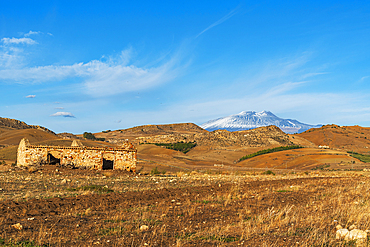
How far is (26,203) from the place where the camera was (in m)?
9.88

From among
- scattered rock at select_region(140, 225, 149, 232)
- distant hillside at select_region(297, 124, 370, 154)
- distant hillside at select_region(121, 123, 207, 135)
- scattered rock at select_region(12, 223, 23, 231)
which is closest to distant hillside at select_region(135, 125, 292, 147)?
distant hillside at select_region(297, 124, 370, 154)

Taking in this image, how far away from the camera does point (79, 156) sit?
86.6 feet

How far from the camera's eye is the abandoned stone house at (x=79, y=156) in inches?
1011

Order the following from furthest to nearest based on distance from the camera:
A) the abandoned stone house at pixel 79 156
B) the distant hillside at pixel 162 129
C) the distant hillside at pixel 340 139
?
the distant hillside at pixel 162 129
the distant hillside at pixel 340 139
the abandoned stone house at pixel 79 156

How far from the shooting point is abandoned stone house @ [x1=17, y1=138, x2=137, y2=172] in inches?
1011

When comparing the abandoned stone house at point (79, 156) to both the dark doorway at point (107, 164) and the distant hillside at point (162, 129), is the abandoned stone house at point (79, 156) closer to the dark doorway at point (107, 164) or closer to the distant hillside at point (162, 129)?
the dark doorway at point (107, 164)

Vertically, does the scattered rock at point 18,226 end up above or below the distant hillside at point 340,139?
below

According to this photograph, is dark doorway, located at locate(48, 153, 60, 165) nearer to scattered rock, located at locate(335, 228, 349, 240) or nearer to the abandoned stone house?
the abandoned stone house

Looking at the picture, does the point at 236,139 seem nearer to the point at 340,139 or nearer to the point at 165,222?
the point at 340,139

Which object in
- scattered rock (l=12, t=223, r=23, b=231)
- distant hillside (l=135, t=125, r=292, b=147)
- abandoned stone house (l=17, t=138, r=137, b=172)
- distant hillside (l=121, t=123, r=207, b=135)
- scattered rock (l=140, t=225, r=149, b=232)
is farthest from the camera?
distant hillside (l=121, t=123, r=207, b=135)

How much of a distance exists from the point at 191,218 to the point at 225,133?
10055 cm

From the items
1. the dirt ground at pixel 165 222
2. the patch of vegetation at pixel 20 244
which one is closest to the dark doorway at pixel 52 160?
the dirt ground at pixel 165 222

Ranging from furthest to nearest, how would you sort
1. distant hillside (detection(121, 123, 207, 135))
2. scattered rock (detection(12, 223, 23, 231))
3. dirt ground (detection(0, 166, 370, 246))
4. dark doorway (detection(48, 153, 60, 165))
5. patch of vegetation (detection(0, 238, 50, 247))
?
distant hillside (detection(121, 123, 207, 135)) < dark doorway (detection(48, 153, 60, 165)) < scattered rock (detection(12, 223, 23, 231)) < dirt ground (detection(0, 166, 370, 246)) < patch of vegetation (detection(0, 238, 50, 247))

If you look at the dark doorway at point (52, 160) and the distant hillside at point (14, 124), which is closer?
the dark doorway at point (52, 160)
